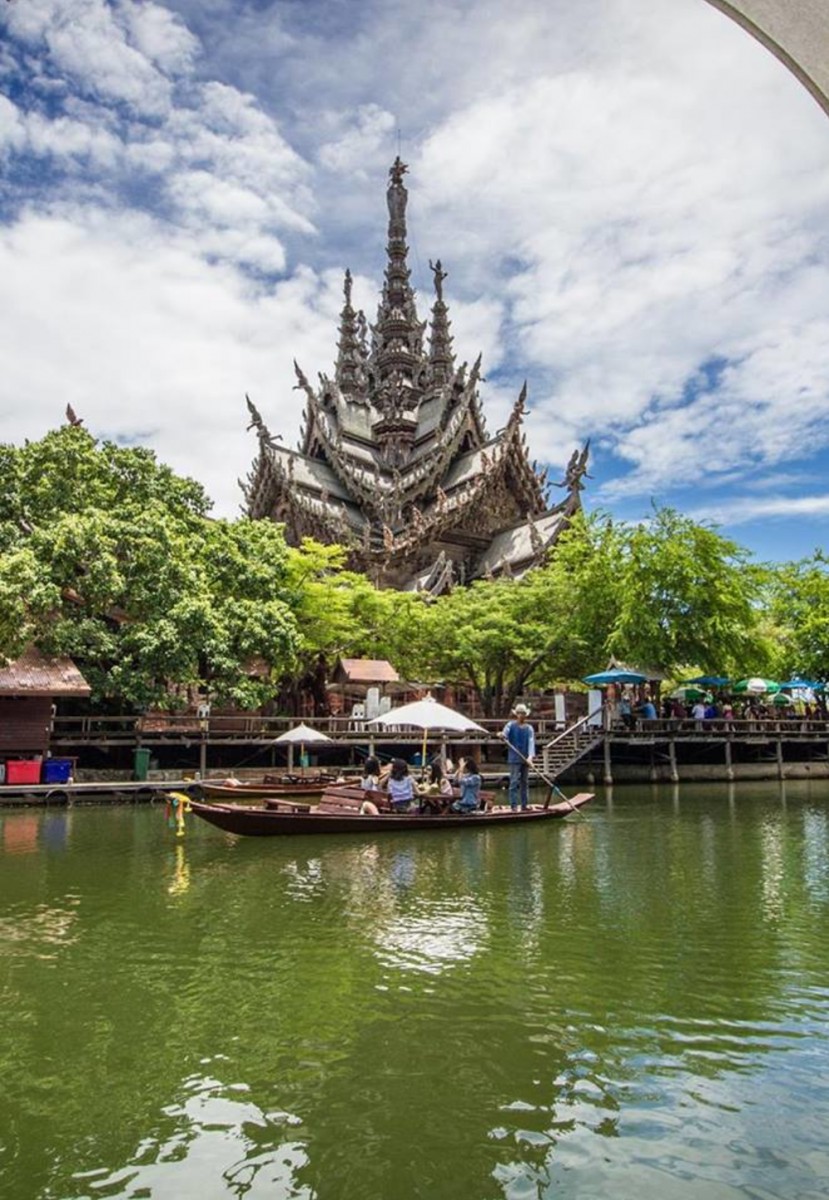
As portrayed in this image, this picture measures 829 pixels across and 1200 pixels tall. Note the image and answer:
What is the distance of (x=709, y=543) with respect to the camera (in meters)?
26.1

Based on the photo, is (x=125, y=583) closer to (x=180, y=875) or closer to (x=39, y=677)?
(x=39, y=677)

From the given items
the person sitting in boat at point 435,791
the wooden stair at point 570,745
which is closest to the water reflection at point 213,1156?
the person sitting in boat at point 435,791

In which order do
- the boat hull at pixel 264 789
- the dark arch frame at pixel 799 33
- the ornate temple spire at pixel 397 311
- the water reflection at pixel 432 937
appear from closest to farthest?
1. the dark arch frame at pixel 799 33
2. the water reflection at pixel 432 937
3. the boat hull at pixel 264 789
4. the ornate temple spire at pixel 397 311

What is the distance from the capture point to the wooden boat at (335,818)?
1404cm

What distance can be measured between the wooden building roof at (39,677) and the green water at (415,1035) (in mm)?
10117

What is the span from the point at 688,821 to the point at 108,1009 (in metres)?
13.6

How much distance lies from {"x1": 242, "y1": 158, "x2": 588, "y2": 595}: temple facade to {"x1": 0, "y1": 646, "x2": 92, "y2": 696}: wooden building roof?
51.5ft

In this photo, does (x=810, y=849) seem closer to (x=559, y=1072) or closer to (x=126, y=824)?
(x=559, y=1072)

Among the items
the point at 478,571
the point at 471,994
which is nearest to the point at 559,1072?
the point at 471,994

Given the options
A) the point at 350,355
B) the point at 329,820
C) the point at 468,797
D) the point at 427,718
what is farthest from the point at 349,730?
the point at 350,355

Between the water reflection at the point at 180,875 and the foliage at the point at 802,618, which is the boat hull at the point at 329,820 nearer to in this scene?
the water reflection at the point at 180,875

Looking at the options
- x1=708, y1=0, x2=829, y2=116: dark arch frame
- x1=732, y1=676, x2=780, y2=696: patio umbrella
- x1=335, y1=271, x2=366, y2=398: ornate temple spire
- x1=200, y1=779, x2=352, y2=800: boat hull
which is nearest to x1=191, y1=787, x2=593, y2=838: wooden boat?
x1=200, y1=779, x2=352, y2=800: boat hull

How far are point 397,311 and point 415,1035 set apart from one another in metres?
51.3

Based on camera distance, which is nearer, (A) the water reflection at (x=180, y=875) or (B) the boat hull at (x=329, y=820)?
(A) the water reflection at (x=180, y=875)
